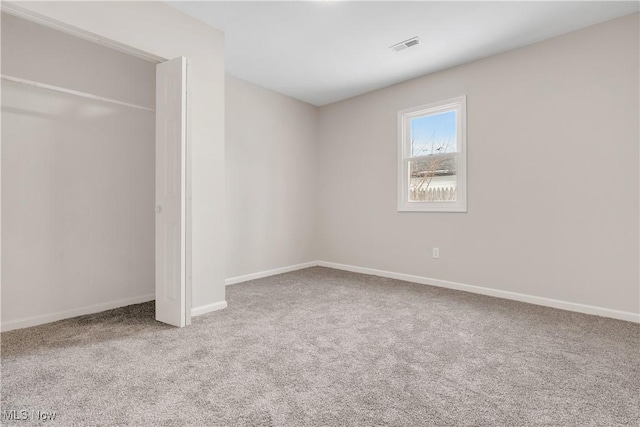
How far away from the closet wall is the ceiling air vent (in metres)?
2.61

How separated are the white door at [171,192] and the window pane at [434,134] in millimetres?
2878

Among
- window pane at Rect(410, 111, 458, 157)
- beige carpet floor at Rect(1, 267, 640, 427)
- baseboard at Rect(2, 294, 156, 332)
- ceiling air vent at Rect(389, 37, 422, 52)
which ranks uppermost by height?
ceiling air vent at Rect(389, 37, 422, 52)

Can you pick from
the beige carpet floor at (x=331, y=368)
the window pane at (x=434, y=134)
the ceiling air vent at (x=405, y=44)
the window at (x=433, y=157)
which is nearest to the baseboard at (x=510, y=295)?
the beige carpet floor at (x=331, y=368)

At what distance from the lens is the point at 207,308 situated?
115 inches

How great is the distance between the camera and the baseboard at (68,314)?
2.49 m

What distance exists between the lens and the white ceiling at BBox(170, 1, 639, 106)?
264 cm

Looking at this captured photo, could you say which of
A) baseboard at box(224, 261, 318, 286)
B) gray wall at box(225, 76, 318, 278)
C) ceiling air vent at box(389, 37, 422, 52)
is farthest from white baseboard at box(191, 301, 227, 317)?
ceiling air vent at box(389, 37, 422, 52)

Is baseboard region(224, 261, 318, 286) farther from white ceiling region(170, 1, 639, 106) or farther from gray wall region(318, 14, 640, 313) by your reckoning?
white ceiling region(170, 1, 639, 106)

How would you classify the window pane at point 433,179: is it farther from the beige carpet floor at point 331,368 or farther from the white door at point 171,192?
the white door at point 171,192

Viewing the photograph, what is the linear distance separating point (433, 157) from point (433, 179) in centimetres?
28

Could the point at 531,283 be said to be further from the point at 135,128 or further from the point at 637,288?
the point at 135,128

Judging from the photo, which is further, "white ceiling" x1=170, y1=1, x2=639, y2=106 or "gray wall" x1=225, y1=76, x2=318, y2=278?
"gray wall" x1=225, y1=76, x2=318, y2=278

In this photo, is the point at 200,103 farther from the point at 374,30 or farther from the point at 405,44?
the point at 405,44

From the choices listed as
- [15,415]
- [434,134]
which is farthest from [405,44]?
[15,415]
